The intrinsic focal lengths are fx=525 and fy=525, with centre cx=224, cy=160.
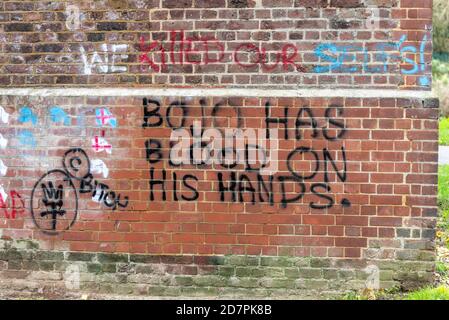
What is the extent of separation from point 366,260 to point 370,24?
2.02 meters

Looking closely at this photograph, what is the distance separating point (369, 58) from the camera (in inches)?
176

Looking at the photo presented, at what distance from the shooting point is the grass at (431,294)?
13.6 ft

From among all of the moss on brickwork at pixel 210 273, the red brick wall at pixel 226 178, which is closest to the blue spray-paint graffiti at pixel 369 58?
the red brick wall at pixel 226 178

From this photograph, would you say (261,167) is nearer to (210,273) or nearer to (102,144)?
(210,273)

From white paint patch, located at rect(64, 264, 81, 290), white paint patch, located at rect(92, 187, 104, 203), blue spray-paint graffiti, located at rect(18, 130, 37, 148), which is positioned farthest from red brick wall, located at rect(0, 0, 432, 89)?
white paint patch, located at rect(64, 264, 81, 290)

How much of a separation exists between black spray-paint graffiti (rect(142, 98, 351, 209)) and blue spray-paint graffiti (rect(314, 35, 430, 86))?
37 centimetres

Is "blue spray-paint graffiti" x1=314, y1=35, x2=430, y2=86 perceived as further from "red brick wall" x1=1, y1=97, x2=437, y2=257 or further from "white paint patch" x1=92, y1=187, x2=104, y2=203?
"white paint patch" x1=92, y1=187, x2=104, y2=203

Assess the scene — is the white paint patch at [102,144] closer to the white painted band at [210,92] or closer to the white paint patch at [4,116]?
the white painted band at [210,92]

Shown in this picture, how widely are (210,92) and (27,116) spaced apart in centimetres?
167

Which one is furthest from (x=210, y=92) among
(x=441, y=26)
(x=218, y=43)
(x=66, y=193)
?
(x=441, y=26)

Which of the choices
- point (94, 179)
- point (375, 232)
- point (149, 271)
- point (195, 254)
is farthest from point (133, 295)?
point (375, 232)

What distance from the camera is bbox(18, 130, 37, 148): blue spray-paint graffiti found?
4.72m

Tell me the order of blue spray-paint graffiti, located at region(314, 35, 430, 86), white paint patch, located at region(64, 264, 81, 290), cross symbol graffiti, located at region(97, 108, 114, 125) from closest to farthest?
1. blue spray-paint graffiti, located at region(314, 35, 430, 86)
2. cross symbol graffiti, located at region(97, 108, 114, 125)
3. white paint patch, located at region(64, 264, 81, 290)

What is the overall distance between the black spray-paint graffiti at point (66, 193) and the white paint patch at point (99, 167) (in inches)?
1.8
